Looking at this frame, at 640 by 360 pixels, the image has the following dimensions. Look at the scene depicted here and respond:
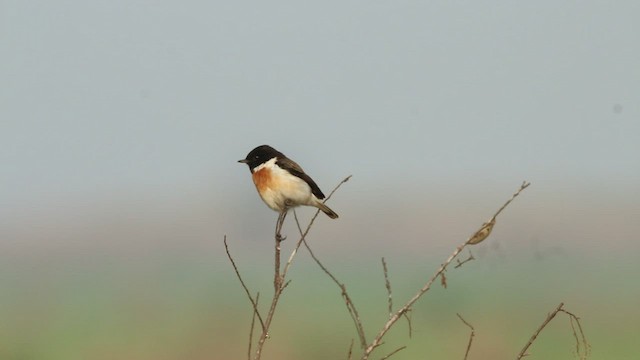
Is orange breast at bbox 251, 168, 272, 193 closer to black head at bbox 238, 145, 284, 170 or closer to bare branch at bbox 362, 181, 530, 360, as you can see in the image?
black head at bbox 238, 145, 284, 170

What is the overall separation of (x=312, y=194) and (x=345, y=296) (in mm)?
3625

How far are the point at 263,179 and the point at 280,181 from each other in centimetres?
17

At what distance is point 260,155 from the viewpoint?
882 cm

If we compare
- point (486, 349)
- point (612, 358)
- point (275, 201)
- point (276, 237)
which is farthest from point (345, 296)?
point (612, 358)

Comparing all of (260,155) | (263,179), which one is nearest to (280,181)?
(263,179)

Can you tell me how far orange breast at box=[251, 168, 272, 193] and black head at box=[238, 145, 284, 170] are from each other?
12 centimetres

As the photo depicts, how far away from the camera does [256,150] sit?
8836mm

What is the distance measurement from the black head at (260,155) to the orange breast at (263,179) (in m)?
0.12

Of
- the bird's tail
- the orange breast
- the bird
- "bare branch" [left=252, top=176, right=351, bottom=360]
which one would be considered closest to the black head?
the bird

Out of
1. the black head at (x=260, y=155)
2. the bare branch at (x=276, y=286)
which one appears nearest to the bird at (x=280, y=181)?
the black head at (x=260, y=155)

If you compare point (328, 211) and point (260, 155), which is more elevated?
point (260, 155)

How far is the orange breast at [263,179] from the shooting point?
860cm

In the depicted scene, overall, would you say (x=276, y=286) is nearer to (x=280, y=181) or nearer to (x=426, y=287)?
(x=426, y=287)

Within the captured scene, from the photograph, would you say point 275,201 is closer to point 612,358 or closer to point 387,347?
point 387,347
